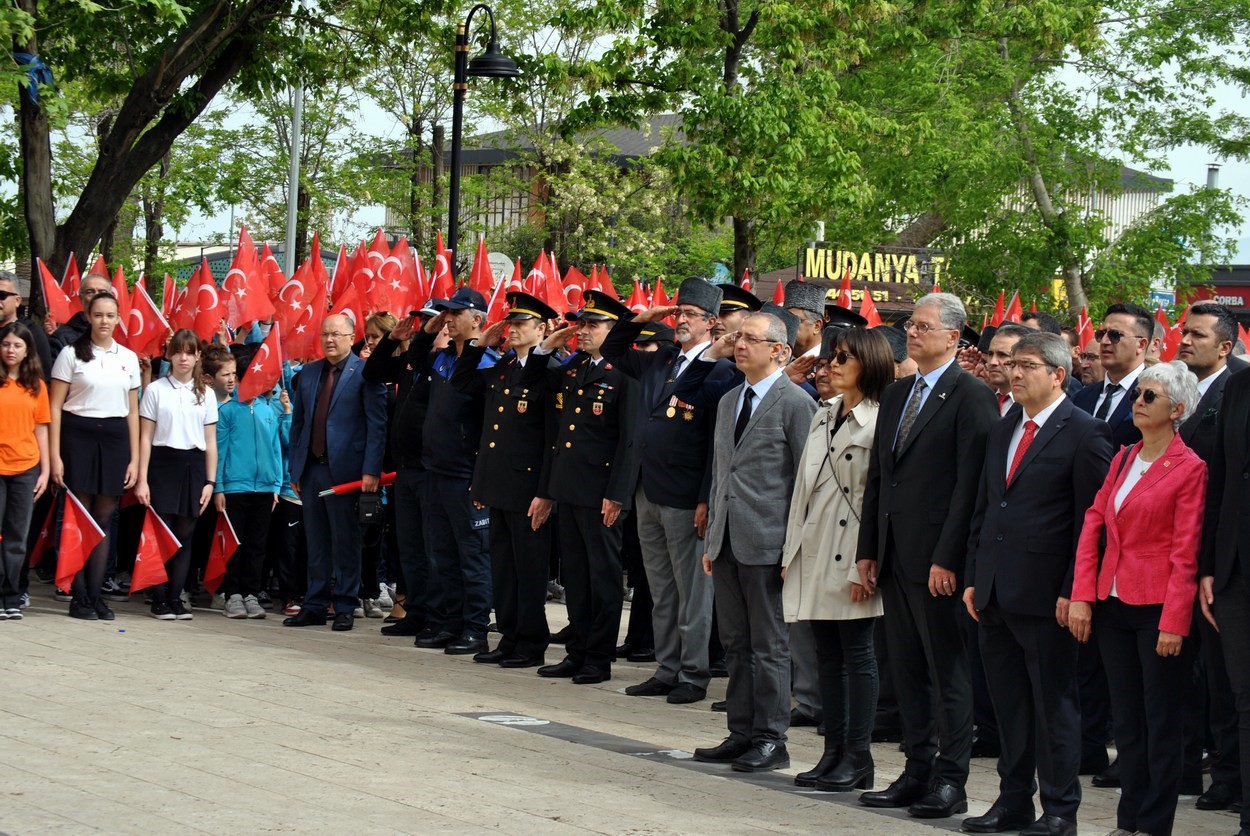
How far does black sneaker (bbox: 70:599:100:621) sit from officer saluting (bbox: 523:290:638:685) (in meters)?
3.60

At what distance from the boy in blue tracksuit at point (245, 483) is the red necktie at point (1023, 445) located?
24.7 ft

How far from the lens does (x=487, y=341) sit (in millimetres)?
11414

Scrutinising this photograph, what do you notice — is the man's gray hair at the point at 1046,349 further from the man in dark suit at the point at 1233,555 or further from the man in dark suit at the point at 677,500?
the man in dark suit at the point at 677,500

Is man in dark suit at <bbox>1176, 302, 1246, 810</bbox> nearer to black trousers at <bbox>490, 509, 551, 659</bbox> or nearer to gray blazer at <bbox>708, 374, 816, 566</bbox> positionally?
gray blazer at <bbox>708, 374, 816, 566</bbox>

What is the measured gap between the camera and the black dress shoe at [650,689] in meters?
10.0

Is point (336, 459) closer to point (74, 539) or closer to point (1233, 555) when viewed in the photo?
point (74, 539)

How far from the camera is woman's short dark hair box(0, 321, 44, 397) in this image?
11562mm

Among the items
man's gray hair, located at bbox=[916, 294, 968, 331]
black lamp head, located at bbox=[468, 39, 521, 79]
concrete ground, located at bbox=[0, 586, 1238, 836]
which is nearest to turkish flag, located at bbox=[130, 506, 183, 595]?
concrete ground, located at bbox=[0, 586, 1238, 836]

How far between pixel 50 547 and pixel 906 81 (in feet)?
64.2

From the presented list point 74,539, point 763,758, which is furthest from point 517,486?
point 763,758

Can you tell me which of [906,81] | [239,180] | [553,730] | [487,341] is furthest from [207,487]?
[239,180]

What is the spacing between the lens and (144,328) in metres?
14.3

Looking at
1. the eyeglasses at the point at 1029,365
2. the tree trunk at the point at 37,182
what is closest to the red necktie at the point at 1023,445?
the eyeglasses at the point at 1029,365

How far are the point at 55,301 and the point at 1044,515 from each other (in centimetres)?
1073
